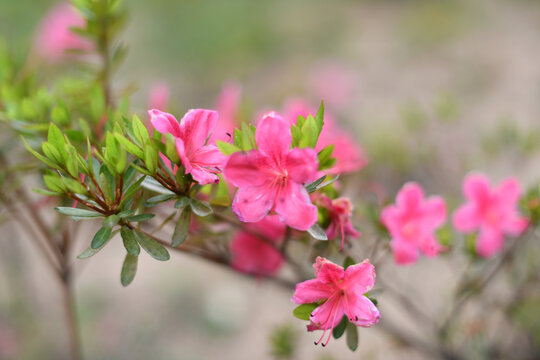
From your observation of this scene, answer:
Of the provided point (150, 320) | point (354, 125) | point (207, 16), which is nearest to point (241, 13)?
point (207, 16)

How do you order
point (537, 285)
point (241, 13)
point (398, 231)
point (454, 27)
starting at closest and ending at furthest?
1. point (398, 231)
2. point (537, 285)
3. point (454, 27)
4. point (241, 13)

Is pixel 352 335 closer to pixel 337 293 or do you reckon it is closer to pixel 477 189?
pixel 337 293

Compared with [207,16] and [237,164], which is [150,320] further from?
[207,16]

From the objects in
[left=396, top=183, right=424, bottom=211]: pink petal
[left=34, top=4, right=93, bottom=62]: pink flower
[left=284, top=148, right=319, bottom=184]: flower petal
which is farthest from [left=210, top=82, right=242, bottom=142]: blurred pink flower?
[left=34, top=4, right=93, bottom=62]: pink flower

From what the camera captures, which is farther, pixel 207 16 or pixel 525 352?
pixel 207 16

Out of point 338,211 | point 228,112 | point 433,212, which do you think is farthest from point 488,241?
point 228,112

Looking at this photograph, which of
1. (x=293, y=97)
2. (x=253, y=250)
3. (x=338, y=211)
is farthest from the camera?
(x=293, y=97)

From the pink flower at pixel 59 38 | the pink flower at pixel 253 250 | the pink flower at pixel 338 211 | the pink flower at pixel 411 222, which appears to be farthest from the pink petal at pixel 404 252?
the pink flower at pixel 59 38

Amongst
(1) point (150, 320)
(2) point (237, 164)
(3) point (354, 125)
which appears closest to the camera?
(2) point (237, 164)
